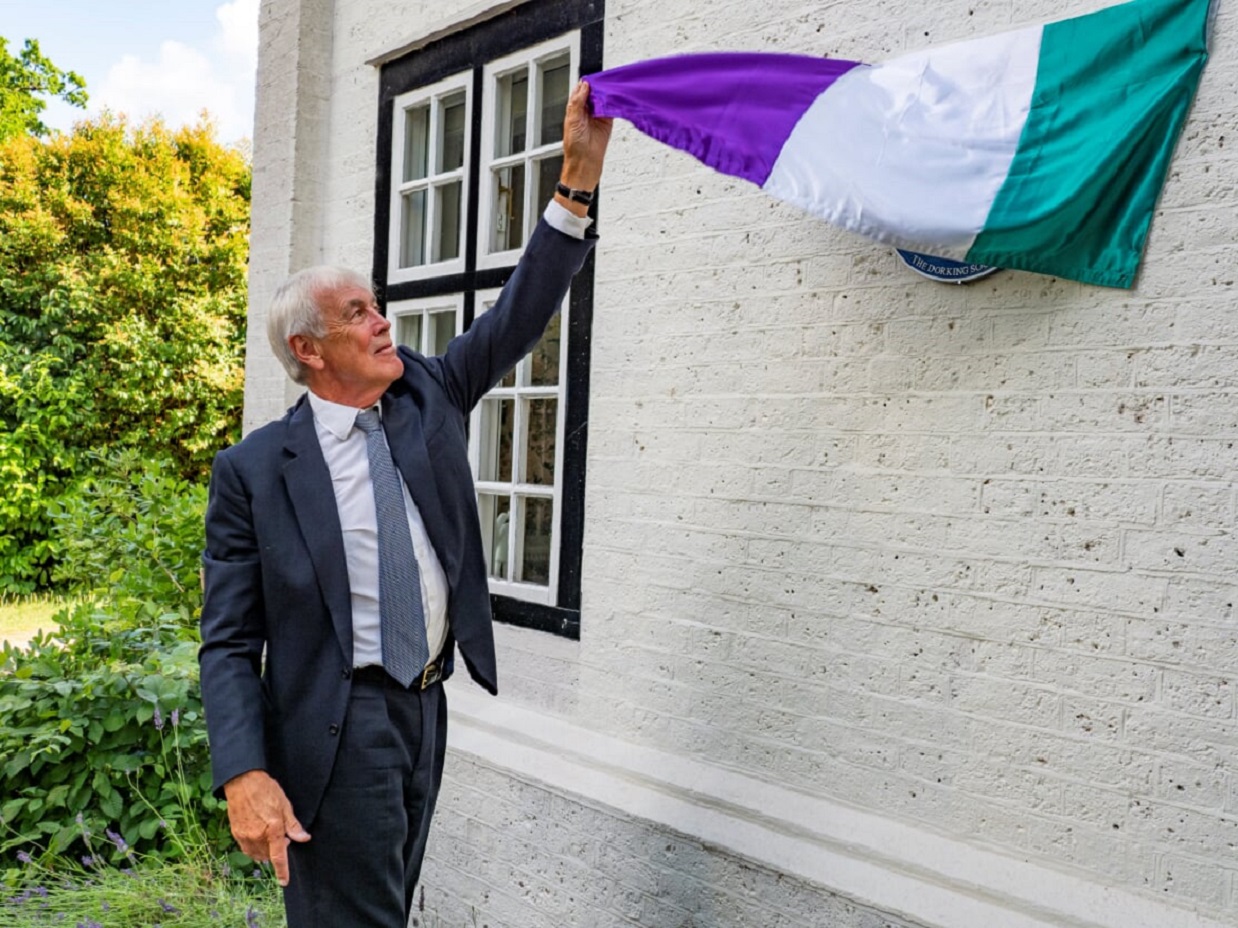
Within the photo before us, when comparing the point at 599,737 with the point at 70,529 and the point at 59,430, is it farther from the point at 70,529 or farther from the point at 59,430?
the point at 59,430

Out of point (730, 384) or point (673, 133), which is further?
point (730, 384)

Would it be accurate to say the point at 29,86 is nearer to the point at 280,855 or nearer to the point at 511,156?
the point at 511,156

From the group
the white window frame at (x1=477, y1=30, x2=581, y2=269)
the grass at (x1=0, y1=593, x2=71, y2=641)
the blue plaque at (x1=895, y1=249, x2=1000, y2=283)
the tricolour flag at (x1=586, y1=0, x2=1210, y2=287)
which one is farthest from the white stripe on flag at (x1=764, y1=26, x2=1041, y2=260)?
the grass at (x1=0, y1=593, x2=71, y2=641)

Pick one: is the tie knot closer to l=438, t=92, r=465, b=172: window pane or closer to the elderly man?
the elderly man

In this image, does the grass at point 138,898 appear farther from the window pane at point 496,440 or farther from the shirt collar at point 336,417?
the shirt collar at point 336,417

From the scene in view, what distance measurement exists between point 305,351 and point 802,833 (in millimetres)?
1828

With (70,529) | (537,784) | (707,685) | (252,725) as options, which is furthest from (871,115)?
(70,529)

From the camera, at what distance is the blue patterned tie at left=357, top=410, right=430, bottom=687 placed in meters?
2.51

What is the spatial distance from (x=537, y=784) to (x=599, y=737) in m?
0.26

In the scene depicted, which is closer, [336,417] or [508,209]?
[336,417]

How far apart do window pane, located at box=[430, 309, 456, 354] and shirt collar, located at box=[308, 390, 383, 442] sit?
217 cm

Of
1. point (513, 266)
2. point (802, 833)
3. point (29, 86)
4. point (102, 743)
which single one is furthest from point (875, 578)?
point (29, 86)

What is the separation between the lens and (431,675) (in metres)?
2.62

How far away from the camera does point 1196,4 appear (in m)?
2.38
